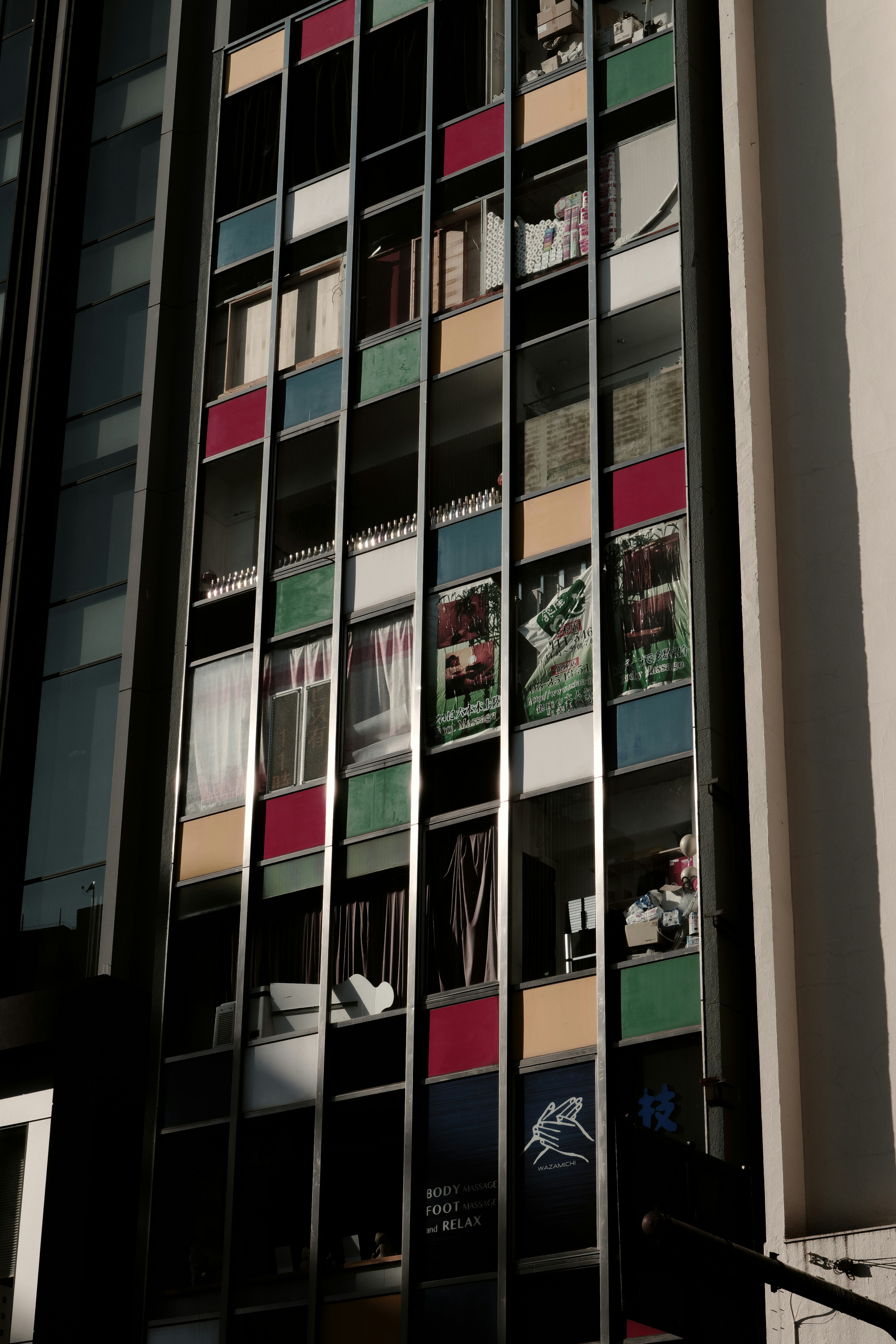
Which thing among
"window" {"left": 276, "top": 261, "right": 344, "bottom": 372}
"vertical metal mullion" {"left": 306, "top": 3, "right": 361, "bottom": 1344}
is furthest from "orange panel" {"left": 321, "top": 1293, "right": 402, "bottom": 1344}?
"window" {"left": 276, "top": 261, "right": 344, "bottom": 372}

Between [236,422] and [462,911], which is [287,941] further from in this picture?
[236,422]

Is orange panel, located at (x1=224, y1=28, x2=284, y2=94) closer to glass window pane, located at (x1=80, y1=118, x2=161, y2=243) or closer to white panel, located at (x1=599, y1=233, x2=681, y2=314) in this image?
glass window pane, located at (x1=80, y1=118, x2=161, y2=243)

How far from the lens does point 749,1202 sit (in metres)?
20.0

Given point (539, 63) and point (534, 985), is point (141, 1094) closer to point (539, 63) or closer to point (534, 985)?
point (534, 985)

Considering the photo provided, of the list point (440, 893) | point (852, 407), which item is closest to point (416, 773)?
point (440, 893)

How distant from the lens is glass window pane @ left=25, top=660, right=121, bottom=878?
30.5 m

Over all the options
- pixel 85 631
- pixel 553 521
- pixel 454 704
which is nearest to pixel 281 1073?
pixel 454 704

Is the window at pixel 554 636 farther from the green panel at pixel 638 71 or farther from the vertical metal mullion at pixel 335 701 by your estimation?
the green panel at pixel 638 71

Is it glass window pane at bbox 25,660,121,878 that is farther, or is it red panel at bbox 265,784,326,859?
glass window pane at bbox 25,660,121,878

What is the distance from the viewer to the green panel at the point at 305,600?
2784 centimetres

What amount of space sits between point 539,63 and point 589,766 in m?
13.0

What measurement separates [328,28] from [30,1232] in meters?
21.4

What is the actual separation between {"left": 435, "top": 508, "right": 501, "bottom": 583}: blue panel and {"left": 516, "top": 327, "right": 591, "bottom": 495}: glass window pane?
731mm

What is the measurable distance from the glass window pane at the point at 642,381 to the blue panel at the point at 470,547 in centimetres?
206
